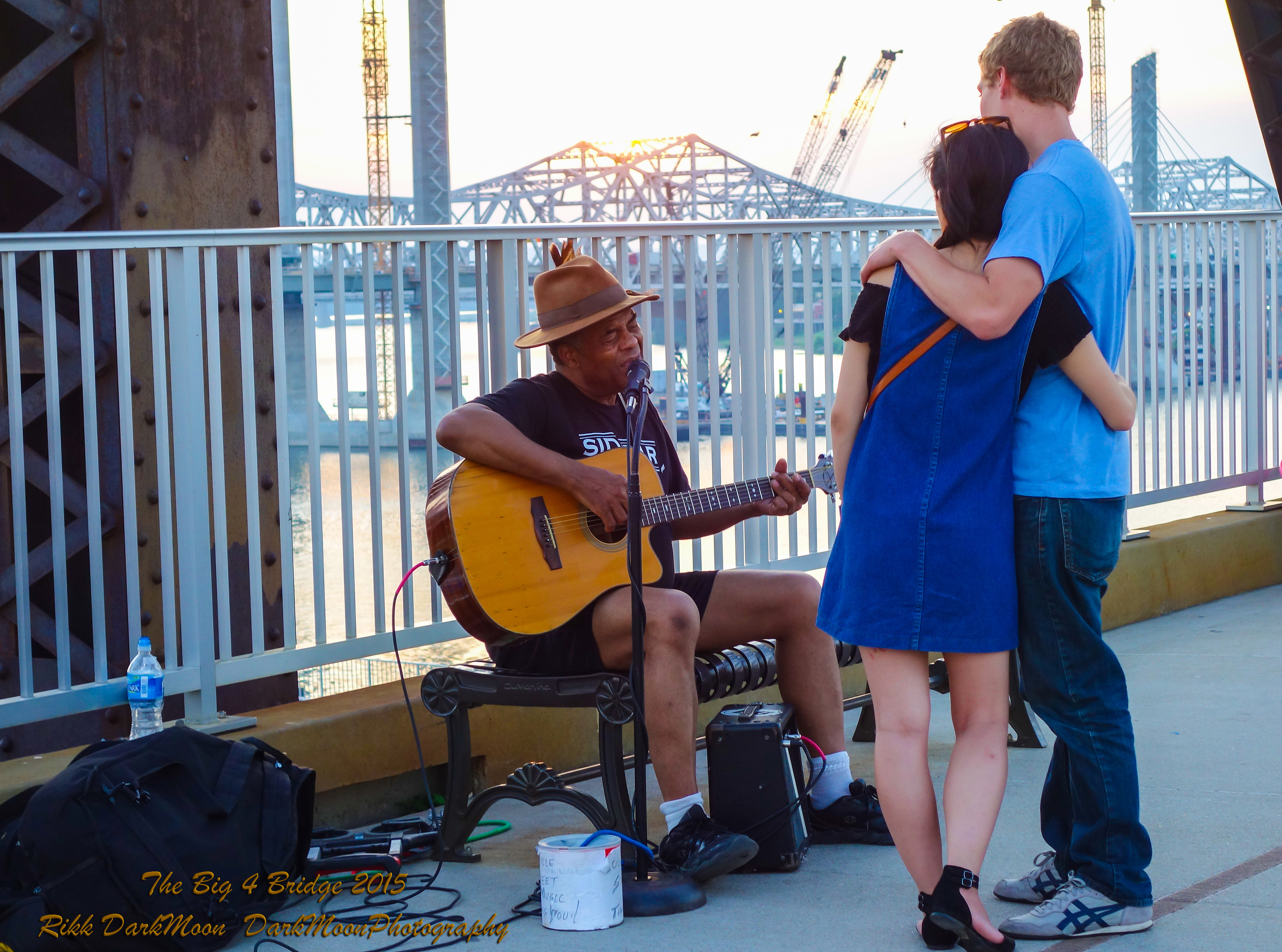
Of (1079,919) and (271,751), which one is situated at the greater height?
(271,751)

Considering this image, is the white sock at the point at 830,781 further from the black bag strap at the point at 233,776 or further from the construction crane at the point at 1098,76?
the construction crane at the point at 1098,76

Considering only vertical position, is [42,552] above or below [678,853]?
above

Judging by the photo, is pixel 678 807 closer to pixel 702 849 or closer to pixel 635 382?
pixel 702 849

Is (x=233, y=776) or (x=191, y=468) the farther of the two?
(x=191, y=468)

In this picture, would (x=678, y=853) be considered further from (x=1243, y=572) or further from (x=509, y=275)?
(x=1243, y=572)

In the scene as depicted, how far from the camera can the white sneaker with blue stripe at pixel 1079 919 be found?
2408 millimetres

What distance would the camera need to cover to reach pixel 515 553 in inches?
118

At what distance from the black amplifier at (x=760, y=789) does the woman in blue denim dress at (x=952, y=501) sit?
0.53m

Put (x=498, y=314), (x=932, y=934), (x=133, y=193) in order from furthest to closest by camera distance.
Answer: (x=498, y=314)
(x=133, y=193)
(x=932, y=934)

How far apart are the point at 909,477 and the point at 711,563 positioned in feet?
6.88

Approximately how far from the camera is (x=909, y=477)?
233 cm

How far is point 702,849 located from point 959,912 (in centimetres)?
63

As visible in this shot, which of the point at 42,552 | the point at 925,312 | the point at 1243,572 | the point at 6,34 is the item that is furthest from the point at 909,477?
the point at 1243,572

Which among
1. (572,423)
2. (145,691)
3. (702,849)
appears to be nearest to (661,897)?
(702,849)
